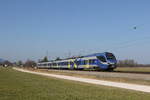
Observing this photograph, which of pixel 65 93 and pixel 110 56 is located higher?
pixel 110 56

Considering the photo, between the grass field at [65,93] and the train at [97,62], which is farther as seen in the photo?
the train at [97,62]

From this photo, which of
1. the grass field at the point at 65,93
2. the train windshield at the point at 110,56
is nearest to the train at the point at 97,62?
the train windshield at the point at 110,56

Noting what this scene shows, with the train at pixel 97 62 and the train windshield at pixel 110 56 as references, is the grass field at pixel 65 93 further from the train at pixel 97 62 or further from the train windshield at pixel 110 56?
the train windshield at pixel 110 56

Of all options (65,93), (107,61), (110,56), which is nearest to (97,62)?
(110,56)

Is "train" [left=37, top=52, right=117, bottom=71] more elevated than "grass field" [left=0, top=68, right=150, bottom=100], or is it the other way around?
"train" [left=37, top=52, right=117, bottom=71]

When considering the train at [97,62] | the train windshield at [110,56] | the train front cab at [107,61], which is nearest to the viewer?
the train front cab at [107,61]

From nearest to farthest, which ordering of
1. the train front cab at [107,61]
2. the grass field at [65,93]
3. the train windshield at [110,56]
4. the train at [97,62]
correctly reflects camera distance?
1. the grass field at [65,93]
2. the train front cab at [107,61]
3. the train at [97,62]
4. the train windshield at [110,56]

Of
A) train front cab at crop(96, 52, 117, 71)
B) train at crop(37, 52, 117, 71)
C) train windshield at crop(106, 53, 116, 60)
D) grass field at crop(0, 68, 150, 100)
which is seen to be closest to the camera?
grass field at crop(0, 68, 150, 100)

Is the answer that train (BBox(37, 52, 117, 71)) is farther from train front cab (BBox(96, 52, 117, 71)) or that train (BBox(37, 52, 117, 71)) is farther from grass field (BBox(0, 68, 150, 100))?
grass field (BBox(0, 68, 150, 100))

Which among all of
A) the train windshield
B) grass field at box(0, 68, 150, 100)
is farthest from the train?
grass field at box(0, 68, 150, 100)

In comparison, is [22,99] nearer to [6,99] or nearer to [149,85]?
[6,99]

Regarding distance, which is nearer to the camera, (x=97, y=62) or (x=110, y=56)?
(x=110, y=56)

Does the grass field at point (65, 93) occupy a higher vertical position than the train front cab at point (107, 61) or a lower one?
lower

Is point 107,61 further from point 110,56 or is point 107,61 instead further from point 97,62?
point 97,62
